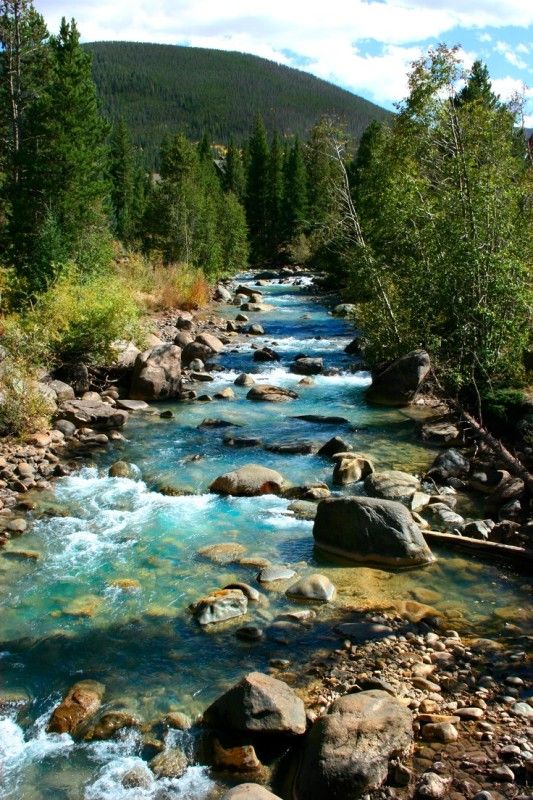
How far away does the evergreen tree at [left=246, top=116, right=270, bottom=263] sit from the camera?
74.0 metres

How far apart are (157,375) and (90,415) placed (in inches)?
110

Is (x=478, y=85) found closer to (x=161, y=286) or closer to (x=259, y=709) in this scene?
(x=161, y=286)

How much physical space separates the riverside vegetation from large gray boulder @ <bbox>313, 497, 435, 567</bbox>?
0.04 metres

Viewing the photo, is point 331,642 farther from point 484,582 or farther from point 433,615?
point 484,582

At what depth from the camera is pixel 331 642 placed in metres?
7.44

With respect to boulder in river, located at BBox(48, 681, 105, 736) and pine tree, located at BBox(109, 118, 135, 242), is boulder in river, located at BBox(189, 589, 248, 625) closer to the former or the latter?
boulder in river, located at BBox(48, 681, 105, 736)

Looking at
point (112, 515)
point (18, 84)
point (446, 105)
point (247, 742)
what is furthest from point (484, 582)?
point (18, 84)

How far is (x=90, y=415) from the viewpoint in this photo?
15.8 metres

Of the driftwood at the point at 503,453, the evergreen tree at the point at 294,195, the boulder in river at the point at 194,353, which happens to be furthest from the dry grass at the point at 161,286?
the evergreen tree at the point at 294,195

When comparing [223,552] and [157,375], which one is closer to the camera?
[223,552]

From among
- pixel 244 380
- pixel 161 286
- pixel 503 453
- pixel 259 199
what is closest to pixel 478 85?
pixel 161 286

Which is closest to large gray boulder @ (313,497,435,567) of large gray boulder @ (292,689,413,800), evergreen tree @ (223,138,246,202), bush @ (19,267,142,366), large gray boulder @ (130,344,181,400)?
large gray boulder @ (292,689,413,800)

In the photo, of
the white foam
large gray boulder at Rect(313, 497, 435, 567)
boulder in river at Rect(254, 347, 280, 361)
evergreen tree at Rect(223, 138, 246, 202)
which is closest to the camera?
the white foam

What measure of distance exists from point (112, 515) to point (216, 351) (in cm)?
1383
